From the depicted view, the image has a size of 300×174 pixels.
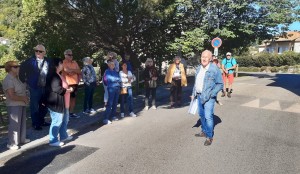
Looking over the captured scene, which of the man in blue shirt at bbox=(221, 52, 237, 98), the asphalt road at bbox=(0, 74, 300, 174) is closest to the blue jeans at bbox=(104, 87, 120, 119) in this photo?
the asphalt road at bbox=(0, 74, 300, 174)

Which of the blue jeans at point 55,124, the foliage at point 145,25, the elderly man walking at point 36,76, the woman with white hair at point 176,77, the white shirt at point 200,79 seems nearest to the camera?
the blue jeans at point 55,124

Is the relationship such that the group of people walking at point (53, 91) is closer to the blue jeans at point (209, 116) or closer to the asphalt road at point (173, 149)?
the blue jeans at point (209, 116)

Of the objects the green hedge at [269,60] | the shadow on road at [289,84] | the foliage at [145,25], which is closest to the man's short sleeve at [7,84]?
the foliage at [145,25]

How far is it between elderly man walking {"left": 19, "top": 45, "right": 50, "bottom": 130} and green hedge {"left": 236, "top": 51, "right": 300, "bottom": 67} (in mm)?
49022

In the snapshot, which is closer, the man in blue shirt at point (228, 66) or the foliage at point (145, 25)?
the man in blue shirt at point (228, 66)

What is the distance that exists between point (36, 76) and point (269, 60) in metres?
49.6

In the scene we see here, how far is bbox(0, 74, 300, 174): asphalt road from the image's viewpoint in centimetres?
495

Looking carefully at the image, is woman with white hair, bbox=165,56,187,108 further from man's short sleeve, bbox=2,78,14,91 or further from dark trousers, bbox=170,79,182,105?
man's short sleeve, bbox=2,78,14,91

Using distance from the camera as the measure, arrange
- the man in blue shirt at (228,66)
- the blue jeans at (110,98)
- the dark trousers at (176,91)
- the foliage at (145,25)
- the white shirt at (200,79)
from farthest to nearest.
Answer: the foliage at (145,25)
the man in blue shirt at (228,66)
the dark trousers at (176,91)
the blue jeans at (110,98)
the white shirt at (200,79)

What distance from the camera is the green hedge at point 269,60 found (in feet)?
169

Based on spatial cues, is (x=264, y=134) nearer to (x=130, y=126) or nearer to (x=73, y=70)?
(x=130, y=126)

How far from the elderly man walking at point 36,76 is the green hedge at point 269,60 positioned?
4902 cm

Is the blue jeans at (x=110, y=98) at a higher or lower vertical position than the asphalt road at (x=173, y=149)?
higher

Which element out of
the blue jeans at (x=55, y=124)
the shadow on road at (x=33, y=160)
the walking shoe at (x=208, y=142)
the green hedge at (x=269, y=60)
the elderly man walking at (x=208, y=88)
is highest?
the green hedge at (x=269, y=60)
